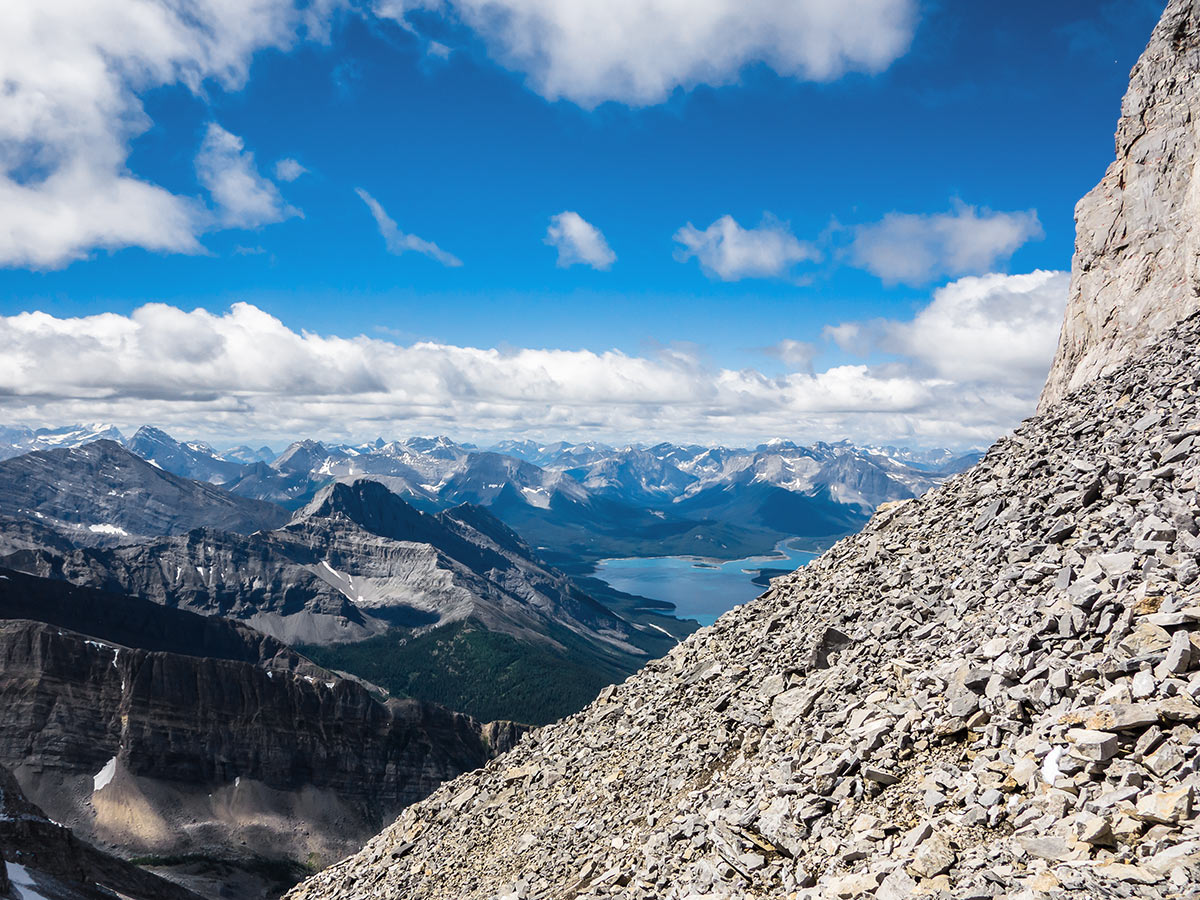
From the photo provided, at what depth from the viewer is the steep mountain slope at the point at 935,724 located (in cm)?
1374

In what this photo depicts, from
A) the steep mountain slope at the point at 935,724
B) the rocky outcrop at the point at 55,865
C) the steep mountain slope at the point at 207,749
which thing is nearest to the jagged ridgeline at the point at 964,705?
the steep mountain slope at the point at 935,724

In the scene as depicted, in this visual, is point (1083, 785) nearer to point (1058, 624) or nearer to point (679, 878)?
point (1058, 624)

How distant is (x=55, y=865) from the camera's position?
79312 mm

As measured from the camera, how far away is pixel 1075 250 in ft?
153

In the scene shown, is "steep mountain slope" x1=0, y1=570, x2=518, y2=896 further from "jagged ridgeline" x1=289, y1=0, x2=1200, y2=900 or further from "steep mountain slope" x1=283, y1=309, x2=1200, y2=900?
"steep mountain slope" x1=283, y1=309, x2=1200, y2=900

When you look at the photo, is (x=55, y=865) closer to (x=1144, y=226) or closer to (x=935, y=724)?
(x=935, y=724)

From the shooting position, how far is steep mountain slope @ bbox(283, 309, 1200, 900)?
13742mm

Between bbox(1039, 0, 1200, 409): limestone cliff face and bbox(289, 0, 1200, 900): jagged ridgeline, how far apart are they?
6.4 inches

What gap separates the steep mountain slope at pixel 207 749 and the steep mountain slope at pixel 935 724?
126441 millimetres

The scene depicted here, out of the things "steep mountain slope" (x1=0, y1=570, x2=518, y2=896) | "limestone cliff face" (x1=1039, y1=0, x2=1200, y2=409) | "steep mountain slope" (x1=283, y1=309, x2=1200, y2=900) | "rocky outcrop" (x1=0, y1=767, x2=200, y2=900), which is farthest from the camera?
"steep mountain slope" (x1=0, y1=570, x2=518, y2=896)

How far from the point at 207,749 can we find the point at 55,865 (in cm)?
7599

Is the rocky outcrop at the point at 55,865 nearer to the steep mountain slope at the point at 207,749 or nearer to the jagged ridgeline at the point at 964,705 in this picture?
the steep mountain slope at the point at 207,749

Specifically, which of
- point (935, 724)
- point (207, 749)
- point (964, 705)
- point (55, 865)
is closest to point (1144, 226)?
point (964, 705)

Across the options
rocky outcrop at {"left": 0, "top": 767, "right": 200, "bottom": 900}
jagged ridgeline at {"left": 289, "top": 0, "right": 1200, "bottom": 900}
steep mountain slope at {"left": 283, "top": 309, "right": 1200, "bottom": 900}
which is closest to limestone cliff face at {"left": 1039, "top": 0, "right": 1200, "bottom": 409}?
jagged ridgeline at {"left": 289, "top": 0, "right": 1200, "bottom": 900}
